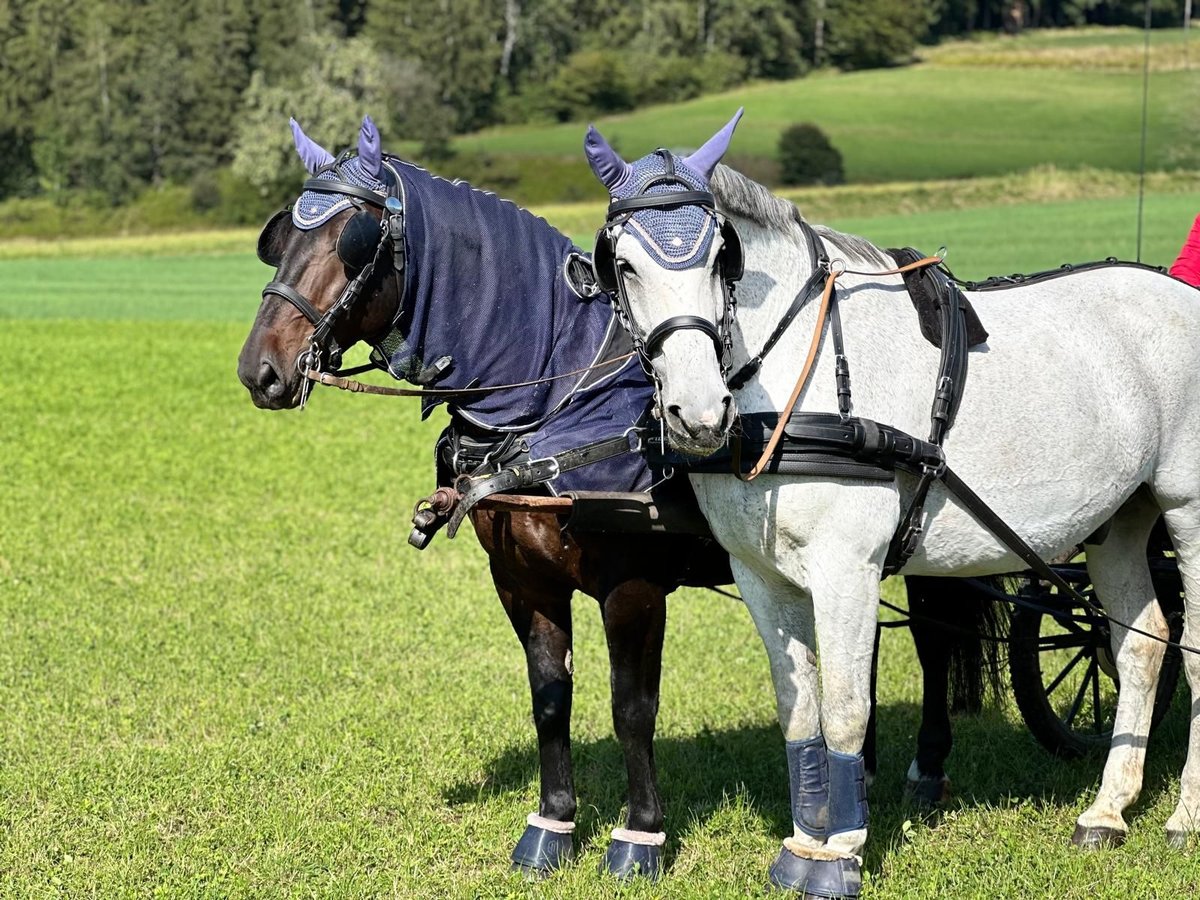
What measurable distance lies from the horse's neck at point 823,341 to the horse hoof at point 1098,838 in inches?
73.0

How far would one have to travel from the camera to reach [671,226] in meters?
3.66

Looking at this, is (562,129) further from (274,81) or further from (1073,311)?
(1073,311)

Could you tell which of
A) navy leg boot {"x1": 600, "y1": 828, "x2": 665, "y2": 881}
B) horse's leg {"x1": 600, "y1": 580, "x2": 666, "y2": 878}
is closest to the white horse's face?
horse's leg {"x1": 600, "y1": 580, "x2": 666, "y2": 878}

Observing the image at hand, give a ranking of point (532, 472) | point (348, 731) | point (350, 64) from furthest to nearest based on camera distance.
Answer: point (350, 64) → point (348, 731) → point (532, 472)

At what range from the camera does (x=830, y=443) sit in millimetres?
3961

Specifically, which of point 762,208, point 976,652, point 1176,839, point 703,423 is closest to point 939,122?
point 976,652

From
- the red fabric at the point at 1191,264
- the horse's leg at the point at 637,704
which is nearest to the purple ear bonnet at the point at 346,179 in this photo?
the horse's leg at the point at 637,704

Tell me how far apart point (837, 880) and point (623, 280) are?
199cm

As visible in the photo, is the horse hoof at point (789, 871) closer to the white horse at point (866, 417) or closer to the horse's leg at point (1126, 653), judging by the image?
the white horse at point (866, 417)

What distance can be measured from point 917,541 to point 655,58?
273ft

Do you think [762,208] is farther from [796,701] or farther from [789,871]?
[789,871]

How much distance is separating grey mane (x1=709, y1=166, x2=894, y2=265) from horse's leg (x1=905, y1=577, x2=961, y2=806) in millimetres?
1791

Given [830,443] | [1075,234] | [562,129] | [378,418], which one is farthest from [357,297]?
[562,129]

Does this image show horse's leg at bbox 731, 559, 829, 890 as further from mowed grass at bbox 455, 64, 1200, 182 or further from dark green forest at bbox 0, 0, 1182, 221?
dark green forest at bbox 0, 0, 1182, 221
